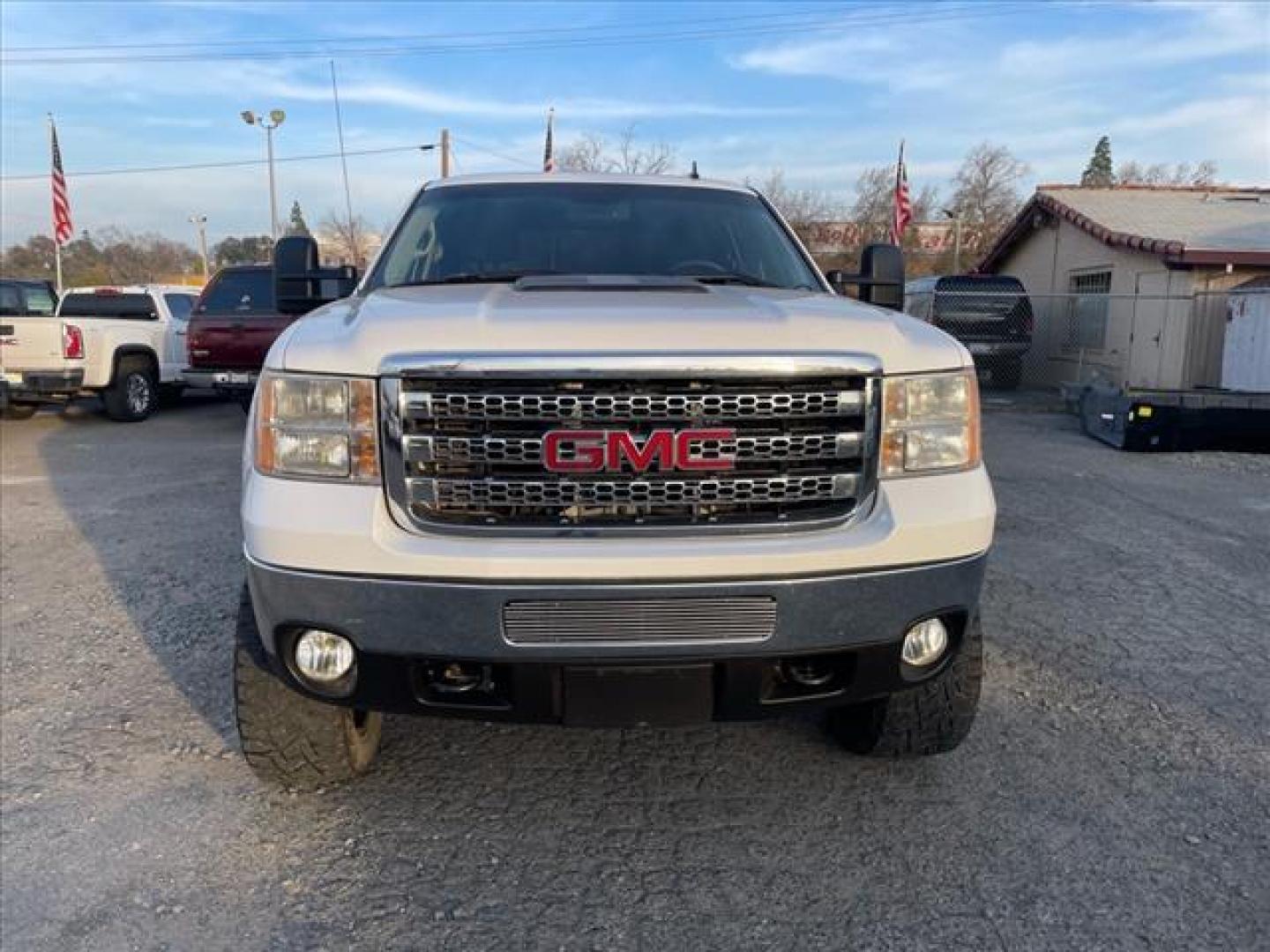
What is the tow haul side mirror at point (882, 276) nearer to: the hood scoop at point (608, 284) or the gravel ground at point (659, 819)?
the hood scoop at point (608, 284)

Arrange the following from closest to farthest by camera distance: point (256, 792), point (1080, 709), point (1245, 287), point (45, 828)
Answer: point (45, 828), point (256, 792), point (1080, 709), point (1245, 287)

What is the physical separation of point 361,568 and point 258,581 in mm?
320

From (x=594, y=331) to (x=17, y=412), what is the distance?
1425 cm

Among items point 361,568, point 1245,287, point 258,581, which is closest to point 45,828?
point 258,581

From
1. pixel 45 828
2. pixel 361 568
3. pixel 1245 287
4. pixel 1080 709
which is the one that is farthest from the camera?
pixel 1245 287

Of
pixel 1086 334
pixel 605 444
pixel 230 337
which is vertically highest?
pixel 605 444

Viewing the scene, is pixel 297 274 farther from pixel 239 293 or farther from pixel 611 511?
pixel 239 293

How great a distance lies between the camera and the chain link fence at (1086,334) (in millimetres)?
15039

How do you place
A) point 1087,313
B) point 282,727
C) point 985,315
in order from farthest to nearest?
point 1087,313 < point 985,315 < point 282,727

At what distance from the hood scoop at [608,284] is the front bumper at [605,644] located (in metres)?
1.11

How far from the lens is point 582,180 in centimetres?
426

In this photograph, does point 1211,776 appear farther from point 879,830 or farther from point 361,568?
point 361,568

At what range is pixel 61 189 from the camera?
2495cm

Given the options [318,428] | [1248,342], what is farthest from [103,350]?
[1248,342]
